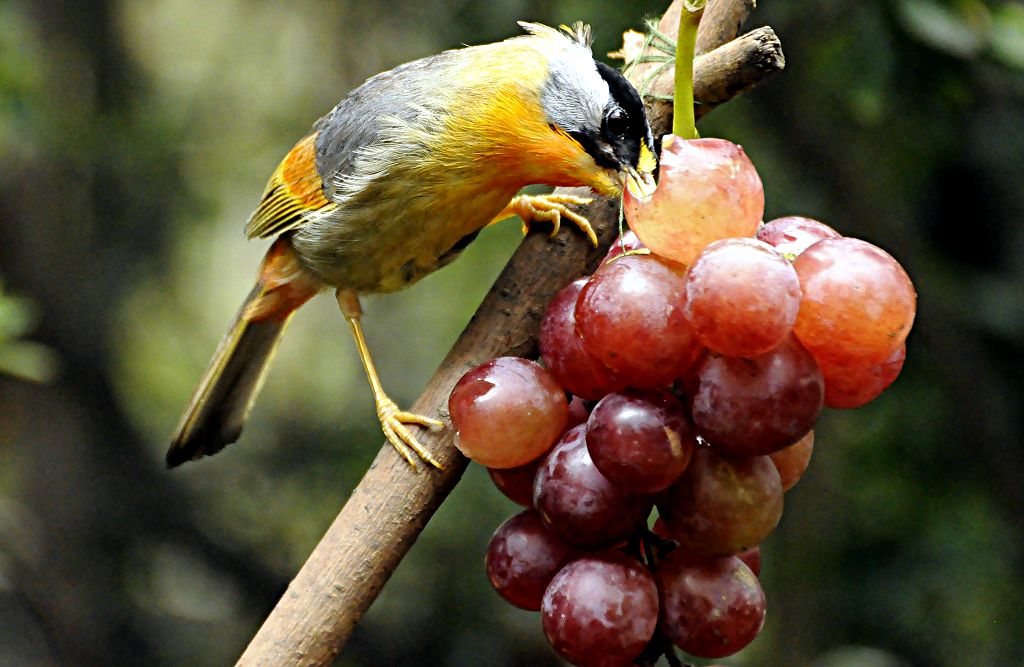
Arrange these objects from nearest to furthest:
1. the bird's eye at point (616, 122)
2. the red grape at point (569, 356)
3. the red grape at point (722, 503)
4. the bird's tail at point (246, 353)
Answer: the red grape at point (722, 503), the red grape at point (569, 356), the bird's eye at point (616, 122), the bird's tail at point (246, 353)

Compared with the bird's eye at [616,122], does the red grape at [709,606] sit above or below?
below

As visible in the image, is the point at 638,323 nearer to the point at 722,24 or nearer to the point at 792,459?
the point at 792,459

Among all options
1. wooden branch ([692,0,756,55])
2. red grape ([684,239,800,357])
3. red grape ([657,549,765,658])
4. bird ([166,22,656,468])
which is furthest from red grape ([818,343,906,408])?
wooden branch ([692,0,756,55])

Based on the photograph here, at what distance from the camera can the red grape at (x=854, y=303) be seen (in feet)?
3.62

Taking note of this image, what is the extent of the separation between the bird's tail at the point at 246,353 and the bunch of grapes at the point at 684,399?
1488 millimetres

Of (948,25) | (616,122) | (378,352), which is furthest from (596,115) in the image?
(378,352)

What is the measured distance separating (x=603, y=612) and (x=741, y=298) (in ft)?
1.29

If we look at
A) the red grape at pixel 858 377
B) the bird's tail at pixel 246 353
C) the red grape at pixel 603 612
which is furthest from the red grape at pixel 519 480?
the bird's tail at pixel 246 353

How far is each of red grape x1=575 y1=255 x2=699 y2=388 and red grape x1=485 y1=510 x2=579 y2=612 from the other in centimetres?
26

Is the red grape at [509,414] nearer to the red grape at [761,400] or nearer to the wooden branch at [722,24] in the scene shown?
the red grape at [761,400]

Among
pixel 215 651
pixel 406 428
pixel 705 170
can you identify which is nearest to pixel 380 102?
pixel 406 428

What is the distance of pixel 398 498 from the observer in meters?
1.44

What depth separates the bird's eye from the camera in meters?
1.73

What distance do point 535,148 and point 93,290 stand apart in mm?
2674
